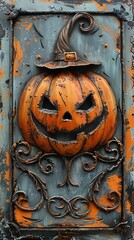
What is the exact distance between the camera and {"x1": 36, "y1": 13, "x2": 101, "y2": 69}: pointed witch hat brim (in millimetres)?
3002

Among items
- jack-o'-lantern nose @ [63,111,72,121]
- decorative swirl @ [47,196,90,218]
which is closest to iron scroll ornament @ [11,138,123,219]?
decorative swirl @ [47,196,90,218]

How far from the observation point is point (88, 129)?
3.01 m

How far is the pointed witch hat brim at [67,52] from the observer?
9.85 feet

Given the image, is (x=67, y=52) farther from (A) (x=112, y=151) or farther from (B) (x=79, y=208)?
(B) (x=79, y=208)

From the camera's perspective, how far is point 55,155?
3057mm

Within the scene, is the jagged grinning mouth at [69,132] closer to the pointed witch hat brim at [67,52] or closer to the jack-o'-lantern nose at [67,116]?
the jack-o'-lantern nose at [67,116]

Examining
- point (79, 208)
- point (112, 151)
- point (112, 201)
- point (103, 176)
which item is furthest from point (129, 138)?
point (79, 208)

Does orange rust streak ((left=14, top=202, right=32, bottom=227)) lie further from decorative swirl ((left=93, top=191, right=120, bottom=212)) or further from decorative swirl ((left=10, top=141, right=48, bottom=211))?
decorative swirl ((left=93, top=191, right=120, bottom=212))

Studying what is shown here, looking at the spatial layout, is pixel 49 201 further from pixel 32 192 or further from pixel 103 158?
pixel 103 158

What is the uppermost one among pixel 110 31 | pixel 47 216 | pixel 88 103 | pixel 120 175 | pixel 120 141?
pixel 110 31

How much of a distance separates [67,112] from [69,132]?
4.7 inches

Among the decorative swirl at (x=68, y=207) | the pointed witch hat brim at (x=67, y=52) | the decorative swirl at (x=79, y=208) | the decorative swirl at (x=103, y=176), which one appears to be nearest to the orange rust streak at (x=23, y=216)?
the decorative swirl at (x=68, y=207)

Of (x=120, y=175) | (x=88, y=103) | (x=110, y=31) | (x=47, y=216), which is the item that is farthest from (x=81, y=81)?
(x=47, y=216)

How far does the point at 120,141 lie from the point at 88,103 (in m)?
0.29
